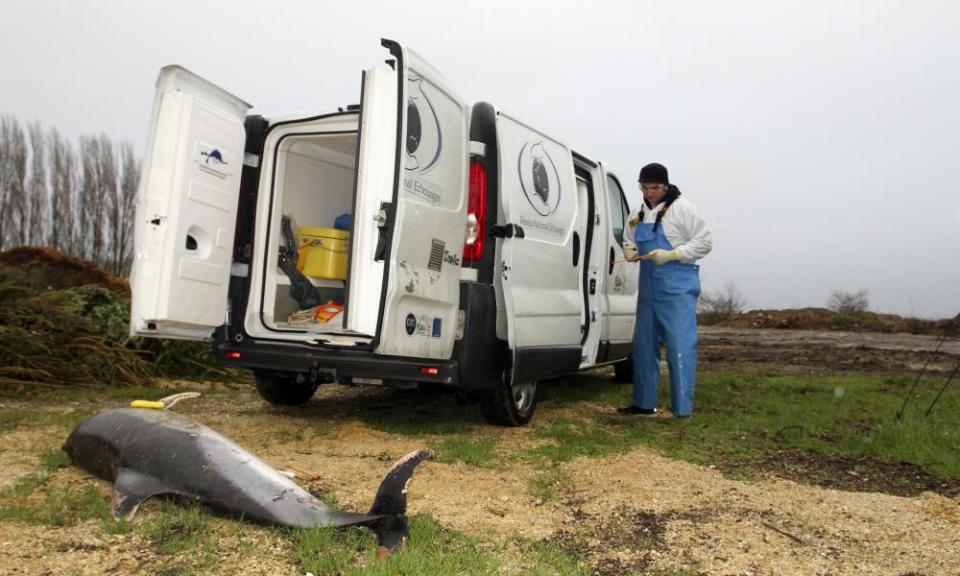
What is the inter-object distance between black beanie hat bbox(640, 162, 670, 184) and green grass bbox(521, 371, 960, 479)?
6.12ft

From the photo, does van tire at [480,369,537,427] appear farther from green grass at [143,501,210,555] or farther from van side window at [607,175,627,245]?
green grass at [143,501,210,555]

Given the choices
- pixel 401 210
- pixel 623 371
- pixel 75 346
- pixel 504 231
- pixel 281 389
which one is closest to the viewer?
pixel 401 210

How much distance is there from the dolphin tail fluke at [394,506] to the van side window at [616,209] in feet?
13.9

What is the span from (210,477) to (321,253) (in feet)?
8.19

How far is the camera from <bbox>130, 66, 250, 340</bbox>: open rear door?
4.19 metres

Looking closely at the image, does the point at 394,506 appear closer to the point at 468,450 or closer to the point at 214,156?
the point at 468,450

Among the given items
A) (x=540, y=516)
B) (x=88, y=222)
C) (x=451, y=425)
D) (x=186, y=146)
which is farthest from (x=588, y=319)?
(x=88, y=222)

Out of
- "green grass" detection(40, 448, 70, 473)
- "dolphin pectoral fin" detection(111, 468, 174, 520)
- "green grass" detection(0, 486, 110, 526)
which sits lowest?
"green grass" detection(0, 486, 110, 526)

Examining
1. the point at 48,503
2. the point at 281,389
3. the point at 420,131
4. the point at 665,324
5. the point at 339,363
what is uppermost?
the point at 420,131

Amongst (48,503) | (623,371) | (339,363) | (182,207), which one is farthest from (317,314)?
(623,371)

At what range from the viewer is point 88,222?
72.3ft

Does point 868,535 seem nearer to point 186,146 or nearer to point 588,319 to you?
point 588,319

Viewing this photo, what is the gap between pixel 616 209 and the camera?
683cm

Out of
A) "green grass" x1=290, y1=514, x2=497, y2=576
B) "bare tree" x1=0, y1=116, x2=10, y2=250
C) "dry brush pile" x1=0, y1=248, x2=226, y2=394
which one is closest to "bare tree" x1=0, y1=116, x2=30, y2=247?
"bare tree" x1=0, y1=116, x2=10, y2=250
